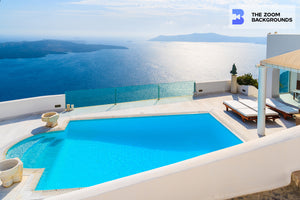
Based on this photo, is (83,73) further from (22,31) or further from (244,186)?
(244,186)

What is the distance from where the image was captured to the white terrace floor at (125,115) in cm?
578

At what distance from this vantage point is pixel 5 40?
7644cm

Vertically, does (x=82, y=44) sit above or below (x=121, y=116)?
above

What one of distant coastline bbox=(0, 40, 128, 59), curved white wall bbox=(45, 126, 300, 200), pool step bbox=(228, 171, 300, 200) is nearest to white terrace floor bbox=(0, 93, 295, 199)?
curved white wall bbox=(45, 126, 300, 200)

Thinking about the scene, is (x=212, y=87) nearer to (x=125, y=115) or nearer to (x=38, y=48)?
(x=125, y=115)

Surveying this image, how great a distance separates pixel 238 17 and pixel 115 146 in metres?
19.4

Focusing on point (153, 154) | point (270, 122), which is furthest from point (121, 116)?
point (270, 122)

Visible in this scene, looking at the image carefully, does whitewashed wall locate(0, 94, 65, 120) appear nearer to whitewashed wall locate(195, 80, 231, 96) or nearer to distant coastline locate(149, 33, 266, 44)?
whitewashed wall locate(195, 80, 231, 96)

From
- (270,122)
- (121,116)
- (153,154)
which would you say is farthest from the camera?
(121,116)

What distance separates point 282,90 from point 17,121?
41.3 feet

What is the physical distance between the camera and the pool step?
2.20 meters

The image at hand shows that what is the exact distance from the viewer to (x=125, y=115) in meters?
10.7

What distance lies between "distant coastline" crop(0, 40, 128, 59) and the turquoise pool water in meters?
79.6

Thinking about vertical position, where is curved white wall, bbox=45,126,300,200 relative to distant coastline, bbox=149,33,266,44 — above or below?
below
